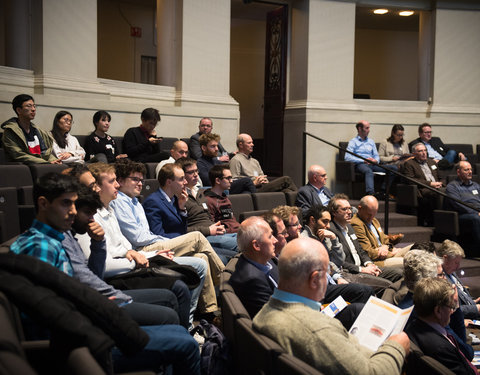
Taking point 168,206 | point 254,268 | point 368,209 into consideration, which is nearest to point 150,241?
point 168,206

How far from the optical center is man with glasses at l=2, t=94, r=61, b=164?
15.9ft

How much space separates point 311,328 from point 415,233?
192 inches

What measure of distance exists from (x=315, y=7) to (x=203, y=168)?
12.3 feet

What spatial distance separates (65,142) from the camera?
5441 millimetres

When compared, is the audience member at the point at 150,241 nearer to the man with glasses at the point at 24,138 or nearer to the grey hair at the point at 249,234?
the grey hair at the point at 249,234

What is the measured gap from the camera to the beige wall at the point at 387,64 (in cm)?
1155

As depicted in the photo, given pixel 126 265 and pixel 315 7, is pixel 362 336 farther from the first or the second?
pixel 315 7

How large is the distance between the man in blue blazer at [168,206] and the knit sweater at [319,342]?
200 centimetres

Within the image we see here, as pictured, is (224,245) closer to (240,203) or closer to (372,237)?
(240,203)

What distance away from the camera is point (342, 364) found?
5.88 feet

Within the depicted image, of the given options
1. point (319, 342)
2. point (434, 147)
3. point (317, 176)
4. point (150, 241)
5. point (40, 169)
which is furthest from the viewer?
point (434, 147)

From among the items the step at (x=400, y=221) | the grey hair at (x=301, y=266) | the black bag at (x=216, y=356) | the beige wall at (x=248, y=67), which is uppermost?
the beige wall at (x=248, y=67)

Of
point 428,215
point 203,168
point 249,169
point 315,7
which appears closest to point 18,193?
point 203,168

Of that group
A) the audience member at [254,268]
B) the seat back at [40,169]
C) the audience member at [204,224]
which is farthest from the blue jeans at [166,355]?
the seat back at [40,169]
